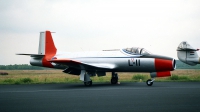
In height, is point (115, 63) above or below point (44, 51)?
below

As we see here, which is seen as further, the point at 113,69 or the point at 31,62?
the point at 31,62

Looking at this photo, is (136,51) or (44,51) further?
(44,51)

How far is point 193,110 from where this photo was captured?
26.4 ft

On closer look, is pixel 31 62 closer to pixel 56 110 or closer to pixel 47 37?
pixel 47 37

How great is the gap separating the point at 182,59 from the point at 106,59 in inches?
405

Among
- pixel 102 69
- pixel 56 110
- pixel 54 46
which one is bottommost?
pixel 56 110

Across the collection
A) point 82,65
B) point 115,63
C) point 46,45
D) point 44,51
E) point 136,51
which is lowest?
point 82,65

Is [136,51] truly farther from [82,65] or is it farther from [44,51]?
[44,51]

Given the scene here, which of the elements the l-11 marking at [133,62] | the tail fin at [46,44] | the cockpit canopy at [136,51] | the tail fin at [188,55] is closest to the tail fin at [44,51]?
the tail fin at [46,44]

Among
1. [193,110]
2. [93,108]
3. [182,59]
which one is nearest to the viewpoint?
[193,110]

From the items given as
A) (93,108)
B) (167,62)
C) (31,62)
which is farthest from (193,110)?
(31,62)

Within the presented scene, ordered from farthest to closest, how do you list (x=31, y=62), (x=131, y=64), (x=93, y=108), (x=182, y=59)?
1. (x=182, y=59)
2. (x=31, y=62)
3. (x=131, y=64)
4. (x=93, y=108)

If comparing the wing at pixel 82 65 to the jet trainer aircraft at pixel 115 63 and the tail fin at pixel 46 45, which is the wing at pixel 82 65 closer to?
the jet trainer aircraft at pixel 115 63

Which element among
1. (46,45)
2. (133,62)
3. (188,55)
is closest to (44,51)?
(46,45)
